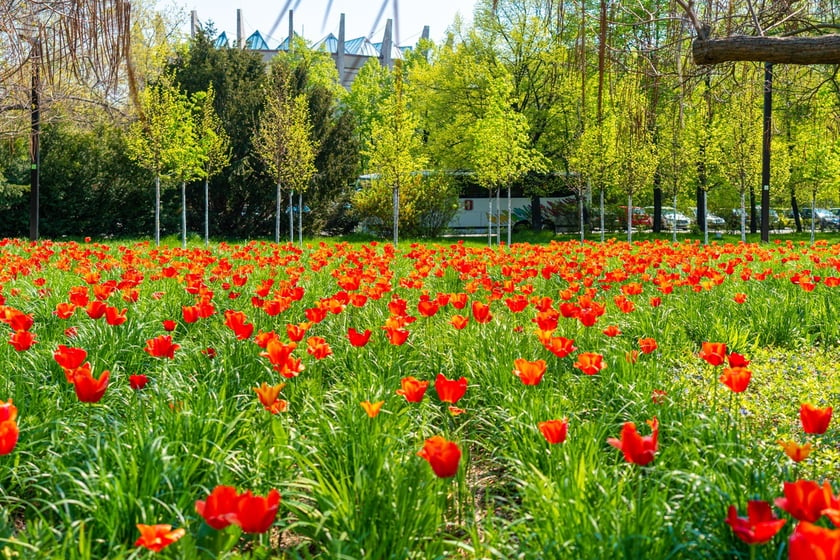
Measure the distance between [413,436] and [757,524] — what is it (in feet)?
5.52

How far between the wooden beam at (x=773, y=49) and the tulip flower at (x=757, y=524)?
220 cm

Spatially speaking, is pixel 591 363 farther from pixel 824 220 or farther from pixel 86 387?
pixel 824 220

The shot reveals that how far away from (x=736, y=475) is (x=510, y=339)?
2081 millimetres

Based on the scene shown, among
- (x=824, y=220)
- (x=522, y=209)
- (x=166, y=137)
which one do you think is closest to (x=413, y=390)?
(x=166, y=137)

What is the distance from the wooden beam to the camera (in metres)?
3.14

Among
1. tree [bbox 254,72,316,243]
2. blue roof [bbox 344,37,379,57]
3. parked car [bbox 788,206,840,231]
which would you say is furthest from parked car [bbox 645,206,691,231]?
blue roof [bbox 344,37,379,57]

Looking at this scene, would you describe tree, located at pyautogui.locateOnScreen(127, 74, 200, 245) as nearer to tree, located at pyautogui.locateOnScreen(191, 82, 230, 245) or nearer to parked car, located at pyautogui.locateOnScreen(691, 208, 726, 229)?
tree, located at pyautogui.locateOnScreen(191, 82, 230, 245)

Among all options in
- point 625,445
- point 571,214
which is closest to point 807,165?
point 571,214

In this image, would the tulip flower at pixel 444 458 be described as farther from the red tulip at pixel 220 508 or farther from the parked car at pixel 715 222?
the parked car at pixel 715 222

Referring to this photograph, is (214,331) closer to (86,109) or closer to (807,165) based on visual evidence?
(86,109)

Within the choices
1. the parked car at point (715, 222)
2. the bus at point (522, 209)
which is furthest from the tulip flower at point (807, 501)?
the parked car at point (715, 222)

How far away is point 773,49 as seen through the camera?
128 inches

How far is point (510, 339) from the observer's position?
448 centimetres

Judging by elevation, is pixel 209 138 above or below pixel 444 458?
above
